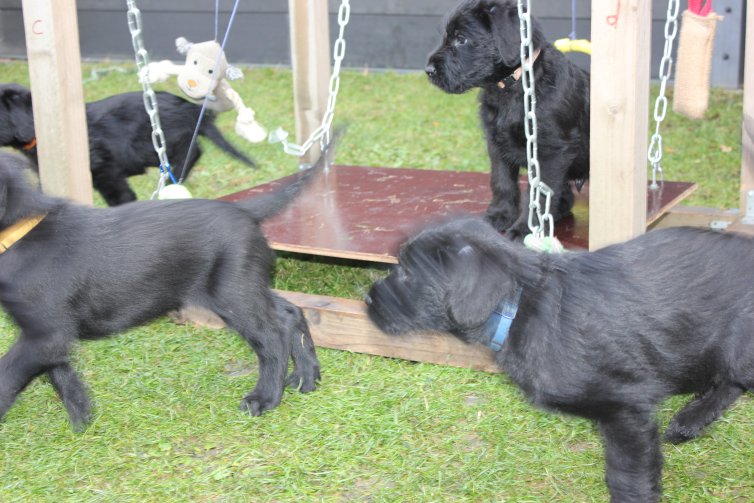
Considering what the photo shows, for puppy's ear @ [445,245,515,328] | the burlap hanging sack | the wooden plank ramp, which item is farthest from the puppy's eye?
the burlap hanging sack

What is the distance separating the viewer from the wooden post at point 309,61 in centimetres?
673

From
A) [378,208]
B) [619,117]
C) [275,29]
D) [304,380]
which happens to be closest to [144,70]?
[378,208]

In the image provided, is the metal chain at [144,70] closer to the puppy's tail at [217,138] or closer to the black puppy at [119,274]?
the black puppy at [119,274]

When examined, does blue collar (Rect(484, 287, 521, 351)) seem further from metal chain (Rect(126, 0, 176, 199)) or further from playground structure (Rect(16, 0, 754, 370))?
metal chain (Rect(126, 0, 176, 199))

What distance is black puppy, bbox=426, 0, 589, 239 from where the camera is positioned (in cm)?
471

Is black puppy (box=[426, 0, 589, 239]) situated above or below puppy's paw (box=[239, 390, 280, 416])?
above

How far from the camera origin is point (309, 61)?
682 centimetres

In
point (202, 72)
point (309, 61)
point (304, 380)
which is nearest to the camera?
point (304, 380)

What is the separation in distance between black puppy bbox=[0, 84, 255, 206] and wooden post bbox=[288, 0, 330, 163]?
815mm

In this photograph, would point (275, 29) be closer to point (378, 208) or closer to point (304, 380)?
point (378, 208)

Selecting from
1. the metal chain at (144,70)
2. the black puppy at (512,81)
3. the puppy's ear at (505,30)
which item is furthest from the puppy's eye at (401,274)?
the metal chain at (144,70)

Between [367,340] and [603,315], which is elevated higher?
[603,315]

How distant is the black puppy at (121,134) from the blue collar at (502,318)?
11.0ft

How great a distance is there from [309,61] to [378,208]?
163 centimetres
